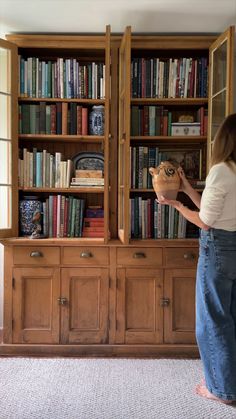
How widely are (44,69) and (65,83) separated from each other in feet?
0.58

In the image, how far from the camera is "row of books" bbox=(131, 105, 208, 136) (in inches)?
136

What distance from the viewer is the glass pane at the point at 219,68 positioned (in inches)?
121

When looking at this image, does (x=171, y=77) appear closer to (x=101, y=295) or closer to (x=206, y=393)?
(x=101, y=295)

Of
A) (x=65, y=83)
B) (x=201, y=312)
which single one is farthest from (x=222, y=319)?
Result: (x=65, y=83)

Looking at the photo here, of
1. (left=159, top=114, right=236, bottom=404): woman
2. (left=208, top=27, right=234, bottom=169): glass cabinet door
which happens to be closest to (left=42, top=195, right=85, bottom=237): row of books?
(left=208, top=27, right=234, bottom=169): glass cabinet door

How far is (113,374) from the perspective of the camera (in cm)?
292

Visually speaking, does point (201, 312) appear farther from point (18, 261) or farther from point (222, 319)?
point (18, 261)

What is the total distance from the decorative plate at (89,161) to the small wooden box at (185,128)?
0.58 m

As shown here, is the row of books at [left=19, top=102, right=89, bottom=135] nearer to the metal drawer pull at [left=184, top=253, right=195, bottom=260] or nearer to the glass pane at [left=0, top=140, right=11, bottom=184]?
the glass pane at [left=0, top=140, right=11, bottom=184]

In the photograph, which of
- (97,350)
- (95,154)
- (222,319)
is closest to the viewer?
(222,319)

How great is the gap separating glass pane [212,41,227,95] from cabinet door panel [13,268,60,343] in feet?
5.44

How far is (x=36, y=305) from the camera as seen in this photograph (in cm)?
329

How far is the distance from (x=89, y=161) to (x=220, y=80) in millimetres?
1106

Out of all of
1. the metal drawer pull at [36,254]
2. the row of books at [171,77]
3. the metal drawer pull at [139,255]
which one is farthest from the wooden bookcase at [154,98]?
the metal drawer pull at [36,254]
